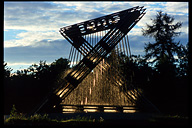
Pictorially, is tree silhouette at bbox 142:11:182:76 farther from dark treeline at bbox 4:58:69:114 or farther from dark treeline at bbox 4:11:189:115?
dark treeline at bbox 4:58:69:114

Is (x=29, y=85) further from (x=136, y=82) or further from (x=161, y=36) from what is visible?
(x=161, y=36)

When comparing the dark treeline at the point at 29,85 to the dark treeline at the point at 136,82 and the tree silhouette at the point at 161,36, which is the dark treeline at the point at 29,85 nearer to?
the dark treeline at the point at 136,82

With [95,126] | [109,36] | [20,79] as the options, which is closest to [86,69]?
[109,36]

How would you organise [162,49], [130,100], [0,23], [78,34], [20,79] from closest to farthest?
[0,23] → [130,100] → [78,34] → [20,79] → [162,49]

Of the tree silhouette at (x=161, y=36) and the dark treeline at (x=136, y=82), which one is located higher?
the tree silhouette at (x=161, y=36)

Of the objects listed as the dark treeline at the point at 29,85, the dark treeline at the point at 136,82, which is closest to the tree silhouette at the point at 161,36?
the dark treeline at the point at 136,82

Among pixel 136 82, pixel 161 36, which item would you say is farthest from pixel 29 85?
pixel 161 36

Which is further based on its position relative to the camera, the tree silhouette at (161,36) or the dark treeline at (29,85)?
the tree silhouette at (161,36)

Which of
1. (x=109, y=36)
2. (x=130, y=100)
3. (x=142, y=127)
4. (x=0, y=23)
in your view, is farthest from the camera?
(x=130, y=100)

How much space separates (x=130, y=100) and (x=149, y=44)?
13696 mm

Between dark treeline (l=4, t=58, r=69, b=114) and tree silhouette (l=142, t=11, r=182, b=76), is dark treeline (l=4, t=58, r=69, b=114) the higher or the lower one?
the lower one

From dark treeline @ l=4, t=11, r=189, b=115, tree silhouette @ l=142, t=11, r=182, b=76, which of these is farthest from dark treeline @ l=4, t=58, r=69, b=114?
tree silhouette @ l=142, t=11, r=182, b=76

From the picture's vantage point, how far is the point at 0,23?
9.16m

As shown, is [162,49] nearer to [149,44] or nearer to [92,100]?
[149,44]
